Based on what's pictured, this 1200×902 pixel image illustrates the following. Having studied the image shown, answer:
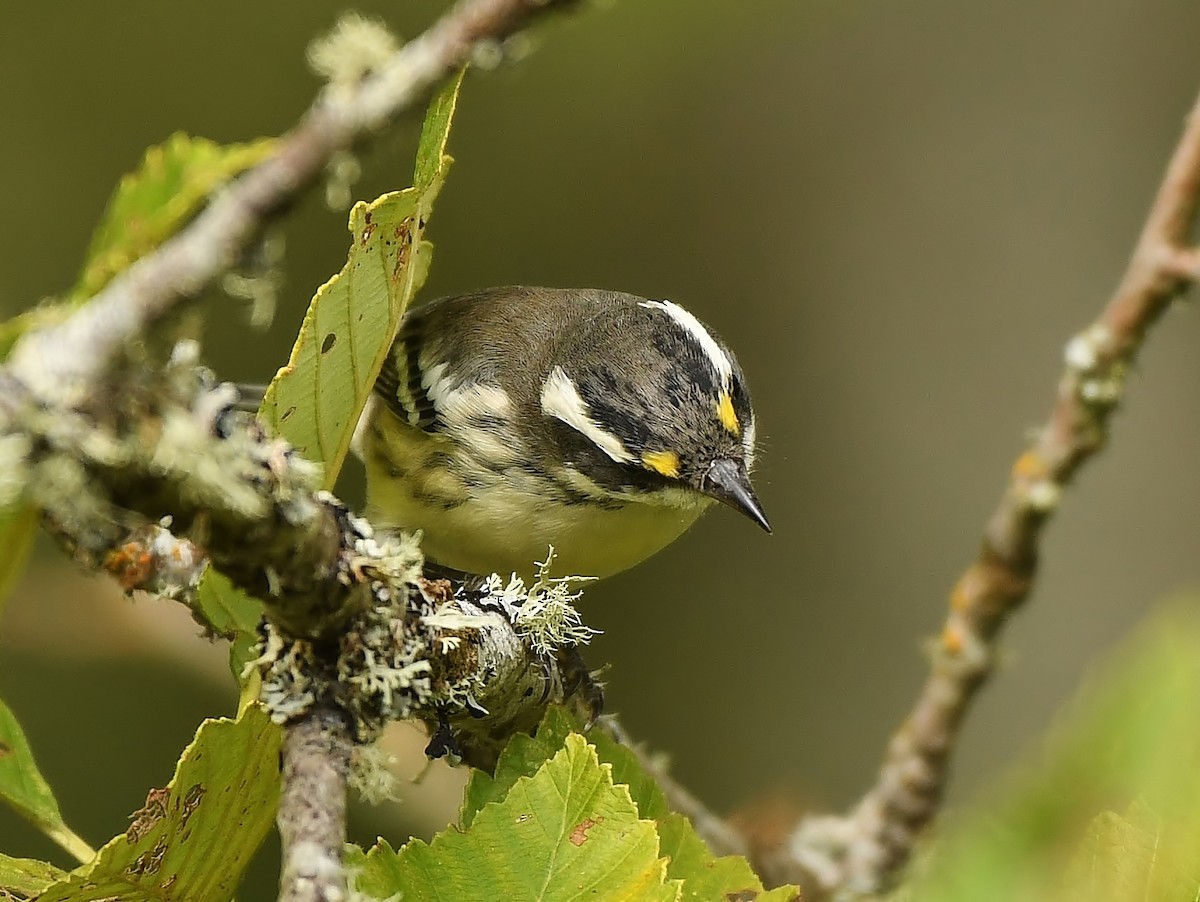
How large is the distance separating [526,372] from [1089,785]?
2057 millimetres

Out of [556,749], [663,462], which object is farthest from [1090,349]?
[556,749]

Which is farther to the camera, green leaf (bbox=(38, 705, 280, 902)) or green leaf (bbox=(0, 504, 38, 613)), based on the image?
green leaf (bbox=(38, 705, 280, 902))

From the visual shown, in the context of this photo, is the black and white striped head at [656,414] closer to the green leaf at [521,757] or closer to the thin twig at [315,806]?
the green leaf at [521,757]

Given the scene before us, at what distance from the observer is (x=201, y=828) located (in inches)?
49.2

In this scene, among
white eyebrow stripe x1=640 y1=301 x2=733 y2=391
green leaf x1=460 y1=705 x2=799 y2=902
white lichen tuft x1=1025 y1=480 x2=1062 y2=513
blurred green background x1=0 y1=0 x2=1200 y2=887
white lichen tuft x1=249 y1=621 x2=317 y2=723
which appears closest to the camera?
white lichen tuft x1=249 y1=621 x2=317 y2=723

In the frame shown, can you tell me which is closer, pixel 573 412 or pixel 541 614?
pixel 541 614

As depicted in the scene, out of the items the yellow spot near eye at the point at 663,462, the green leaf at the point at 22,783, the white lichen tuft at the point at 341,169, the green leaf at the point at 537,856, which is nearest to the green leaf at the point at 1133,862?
the green leaf at the point at 537,856

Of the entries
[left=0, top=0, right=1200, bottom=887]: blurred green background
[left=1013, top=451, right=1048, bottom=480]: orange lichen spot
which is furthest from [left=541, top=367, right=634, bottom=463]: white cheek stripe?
[left=0, top=0, right=1200, bottom=887]: blurred green background

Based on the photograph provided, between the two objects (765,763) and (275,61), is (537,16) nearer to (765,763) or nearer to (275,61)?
(275,61)

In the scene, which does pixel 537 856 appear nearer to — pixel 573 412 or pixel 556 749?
pixel 556 749

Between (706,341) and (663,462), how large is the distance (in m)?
0.35

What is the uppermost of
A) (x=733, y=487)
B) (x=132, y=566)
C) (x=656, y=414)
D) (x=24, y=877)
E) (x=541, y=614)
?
(x=656, y=414)

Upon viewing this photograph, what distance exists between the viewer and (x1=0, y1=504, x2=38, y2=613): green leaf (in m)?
0.86

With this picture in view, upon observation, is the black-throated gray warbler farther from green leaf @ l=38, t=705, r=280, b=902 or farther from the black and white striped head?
green leaf @ l=38, t=705, r=280, b=902
